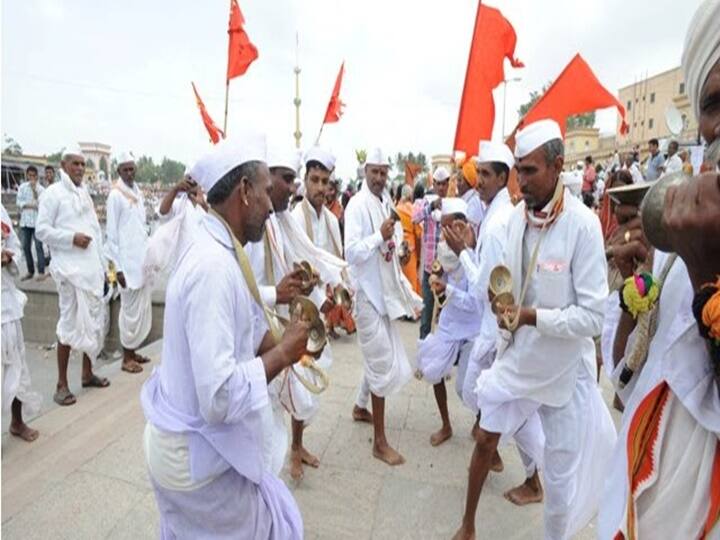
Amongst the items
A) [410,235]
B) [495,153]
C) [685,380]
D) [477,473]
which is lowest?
[477,473]

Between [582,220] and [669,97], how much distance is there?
5439 centimetres

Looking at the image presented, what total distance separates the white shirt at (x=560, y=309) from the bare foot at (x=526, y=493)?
1008 mm

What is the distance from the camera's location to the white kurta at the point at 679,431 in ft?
3.42

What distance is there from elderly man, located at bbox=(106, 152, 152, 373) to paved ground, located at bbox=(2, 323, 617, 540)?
44.6 inches

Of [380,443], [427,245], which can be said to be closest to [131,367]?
[380,443]

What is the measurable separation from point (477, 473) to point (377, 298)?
152 cm

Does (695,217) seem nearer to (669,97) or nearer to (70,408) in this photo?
(70,408)

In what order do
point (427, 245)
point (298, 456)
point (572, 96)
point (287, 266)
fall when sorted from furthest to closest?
point (427, 245) < point (572, 96) < point (298, 456) < point (287, 266)

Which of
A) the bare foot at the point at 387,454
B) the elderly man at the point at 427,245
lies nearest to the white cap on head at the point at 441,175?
the elderly man at the point at 427,245

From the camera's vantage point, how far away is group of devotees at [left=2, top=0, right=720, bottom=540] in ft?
3.54

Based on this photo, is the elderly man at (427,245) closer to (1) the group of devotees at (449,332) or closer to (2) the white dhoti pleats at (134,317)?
(1) the group of devotees at (449,332)

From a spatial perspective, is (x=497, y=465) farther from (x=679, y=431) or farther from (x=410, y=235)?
(x=410, y=235)

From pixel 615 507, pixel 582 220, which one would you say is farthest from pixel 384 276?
pixel 615 507

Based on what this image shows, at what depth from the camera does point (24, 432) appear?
12.7ft
